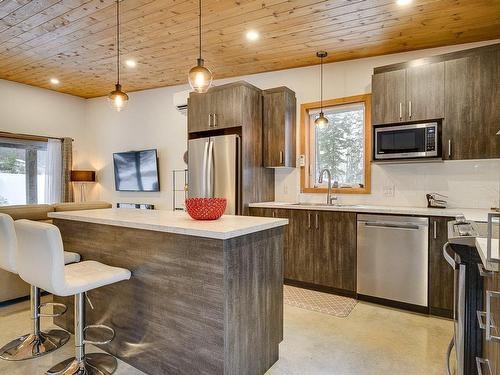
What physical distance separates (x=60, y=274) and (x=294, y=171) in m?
3.34

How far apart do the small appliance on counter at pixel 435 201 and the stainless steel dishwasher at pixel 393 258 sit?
1.89 feet

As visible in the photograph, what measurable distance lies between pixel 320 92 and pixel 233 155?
4.98 feet

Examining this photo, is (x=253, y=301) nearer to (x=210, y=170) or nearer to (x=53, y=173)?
(x=210, y=170)

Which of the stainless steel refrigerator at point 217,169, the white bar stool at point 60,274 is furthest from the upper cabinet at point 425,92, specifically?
the white bar stool at point 60,274

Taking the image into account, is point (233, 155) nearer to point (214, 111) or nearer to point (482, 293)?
point (214, 111)

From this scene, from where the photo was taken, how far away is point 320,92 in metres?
4.32

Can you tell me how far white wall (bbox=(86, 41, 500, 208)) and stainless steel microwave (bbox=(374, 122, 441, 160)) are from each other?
1.35 feet

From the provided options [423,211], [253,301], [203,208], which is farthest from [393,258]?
[203,208]

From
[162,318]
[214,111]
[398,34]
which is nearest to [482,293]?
[162,318]

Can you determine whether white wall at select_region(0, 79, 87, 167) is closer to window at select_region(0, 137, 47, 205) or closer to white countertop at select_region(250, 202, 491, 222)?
window at select_region(0, 137, 47, 205)

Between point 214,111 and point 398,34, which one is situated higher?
point 398,34

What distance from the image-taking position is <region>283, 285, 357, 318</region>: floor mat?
3.16 metres

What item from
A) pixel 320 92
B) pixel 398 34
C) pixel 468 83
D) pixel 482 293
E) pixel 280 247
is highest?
pixel 398 34

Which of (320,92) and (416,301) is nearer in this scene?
(416,301)
